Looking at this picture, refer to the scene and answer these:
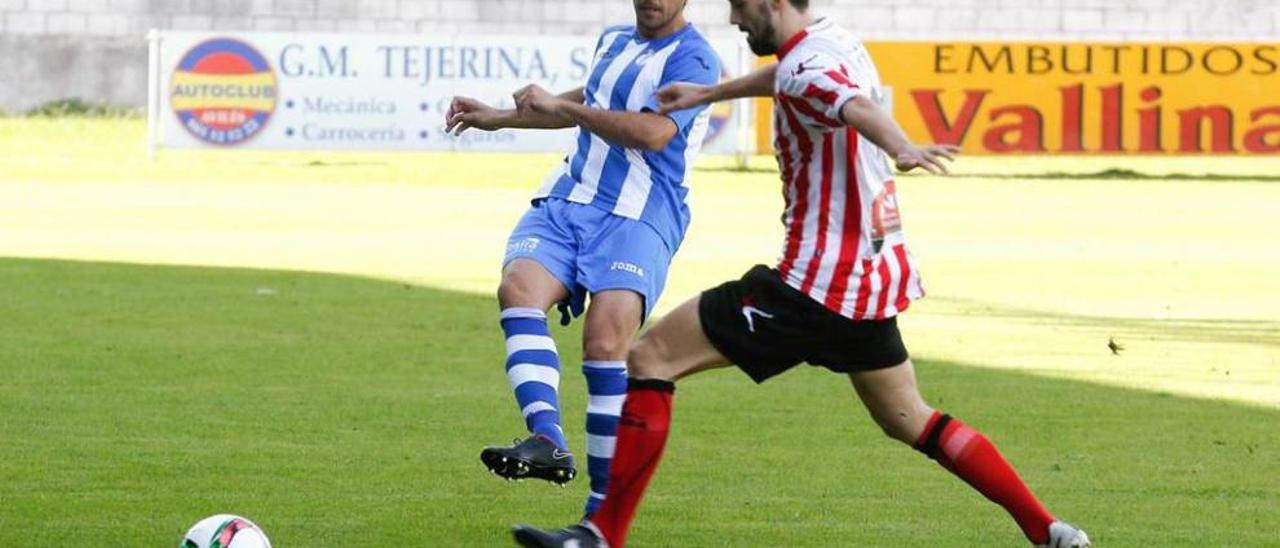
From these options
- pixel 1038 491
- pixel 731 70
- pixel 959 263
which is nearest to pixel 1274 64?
pixel 731 70

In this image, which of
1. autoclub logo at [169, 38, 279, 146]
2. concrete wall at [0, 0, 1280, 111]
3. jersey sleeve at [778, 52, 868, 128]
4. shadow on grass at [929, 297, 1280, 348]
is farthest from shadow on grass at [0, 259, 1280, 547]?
concrete wall at [0, 0, 1280, 111]

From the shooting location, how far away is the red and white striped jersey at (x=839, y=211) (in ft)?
23.4

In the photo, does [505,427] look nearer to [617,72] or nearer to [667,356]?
[617,72]

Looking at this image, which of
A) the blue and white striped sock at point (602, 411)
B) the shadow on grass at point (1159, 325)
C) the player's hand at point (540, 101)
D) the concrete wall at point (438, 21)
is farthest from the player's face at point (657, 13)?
the concrete wall at point (438, 21)

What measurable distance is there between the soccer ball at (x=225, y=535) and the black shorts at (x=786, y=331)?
141cm

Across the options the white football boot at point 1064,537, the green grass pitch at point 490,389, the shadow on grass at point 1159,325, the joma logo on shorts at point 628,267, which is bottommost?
the shadow on grass at point 1159,325

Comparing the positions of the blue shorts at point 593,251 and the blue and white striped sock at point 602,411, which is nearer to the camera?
the blue and white striped sock at point 602,411

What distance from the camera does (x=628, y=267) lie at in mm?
8297

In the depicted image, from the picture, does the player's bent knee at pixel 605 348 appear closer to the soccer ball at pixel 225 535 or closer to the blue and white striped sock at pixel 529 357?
the blue and white striped sock at pixel 529 357

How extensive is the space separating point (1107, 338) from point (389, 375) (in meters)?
4.68

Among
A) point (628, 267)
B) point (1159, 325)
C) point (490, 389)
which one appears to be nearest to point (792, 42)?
point (628, 267)

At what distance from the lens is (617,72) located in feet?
27.8

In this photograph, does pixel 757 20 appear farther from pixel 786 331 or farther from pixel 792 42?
pixel 786 331

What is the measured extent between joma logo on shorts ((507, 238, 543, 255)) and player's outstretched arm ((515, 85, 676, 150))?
1.64 ft
